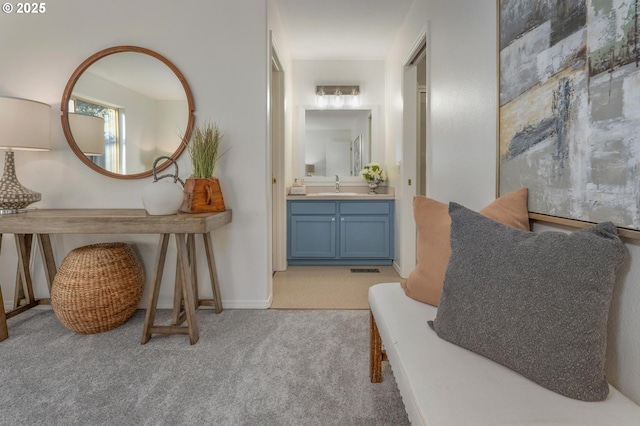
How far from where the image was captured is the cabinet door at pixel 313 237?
3.88 meters

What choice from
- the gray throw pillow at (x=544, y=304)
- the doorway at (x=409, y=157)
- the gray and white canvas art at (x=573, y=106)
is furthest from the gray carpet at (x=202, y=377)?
the doorway at (x=409, y=157)

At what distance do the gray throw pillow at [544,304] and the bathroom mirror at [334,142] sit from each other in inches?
140

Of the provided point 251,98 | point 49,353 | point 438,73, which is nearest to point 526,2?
point 438,73

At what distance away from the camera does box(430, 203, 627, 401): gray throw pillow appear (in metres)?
0.79

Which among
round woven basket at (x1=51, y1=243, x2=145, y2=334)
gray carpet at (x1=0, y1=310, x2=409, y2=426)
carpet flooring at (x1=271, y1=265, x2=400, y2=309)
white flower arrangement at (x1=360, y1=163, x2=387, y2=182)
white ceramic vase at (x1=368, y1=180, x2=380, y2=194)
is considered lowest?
gray carpet at (x1=0, y1=310, x2=409, y2=426)

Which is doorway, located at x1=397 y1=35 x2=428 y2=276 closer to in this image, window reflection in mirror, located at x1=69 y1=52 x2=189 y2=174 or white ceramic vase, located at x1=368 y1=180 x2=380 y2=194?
white ceramic vase, located at x1=368 y1=180 x2=380 y2=194

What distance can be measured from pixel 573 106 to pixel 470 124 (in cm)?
80

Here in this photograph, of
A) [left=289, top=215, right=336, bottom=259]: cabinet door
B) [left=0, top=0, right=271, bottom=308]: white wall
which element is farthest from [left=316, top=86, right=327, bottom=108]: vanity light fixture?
[left=0, top=0, right=271, bottom=308]: white wall

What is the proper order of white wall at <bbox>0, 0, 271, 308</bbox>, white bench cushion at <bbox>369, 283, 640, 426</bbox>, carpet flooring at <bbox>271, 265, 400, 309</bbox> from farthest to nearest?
carpet flooring at <bbox>271, 265, 400, 309</bbox>
white wall at <bbox>0, 0, 271, 308</bbox>
white bench cushion at <bbox>369, 283, 640, 426</bbox>

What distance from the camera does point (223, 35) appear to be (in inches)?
98.0

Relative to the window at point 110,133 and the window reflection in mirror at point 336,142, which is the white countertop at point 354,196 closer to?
the window reflection in mirror at point 336,142

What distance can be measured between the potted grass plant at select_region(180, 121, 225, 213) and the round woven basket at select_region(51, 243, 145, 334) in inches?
21.9

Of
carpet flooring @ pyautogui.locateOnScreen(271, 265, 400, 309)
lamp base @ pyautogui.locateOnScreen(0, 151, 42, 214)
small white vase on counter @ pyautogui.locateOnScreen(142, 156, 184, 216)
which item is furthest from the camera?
carpet flooring @ pyautogui.locateOnScreen(271, 265, 400, 309)

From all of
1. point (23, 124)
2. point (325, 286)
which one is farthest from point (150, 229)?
point (325, 286)
